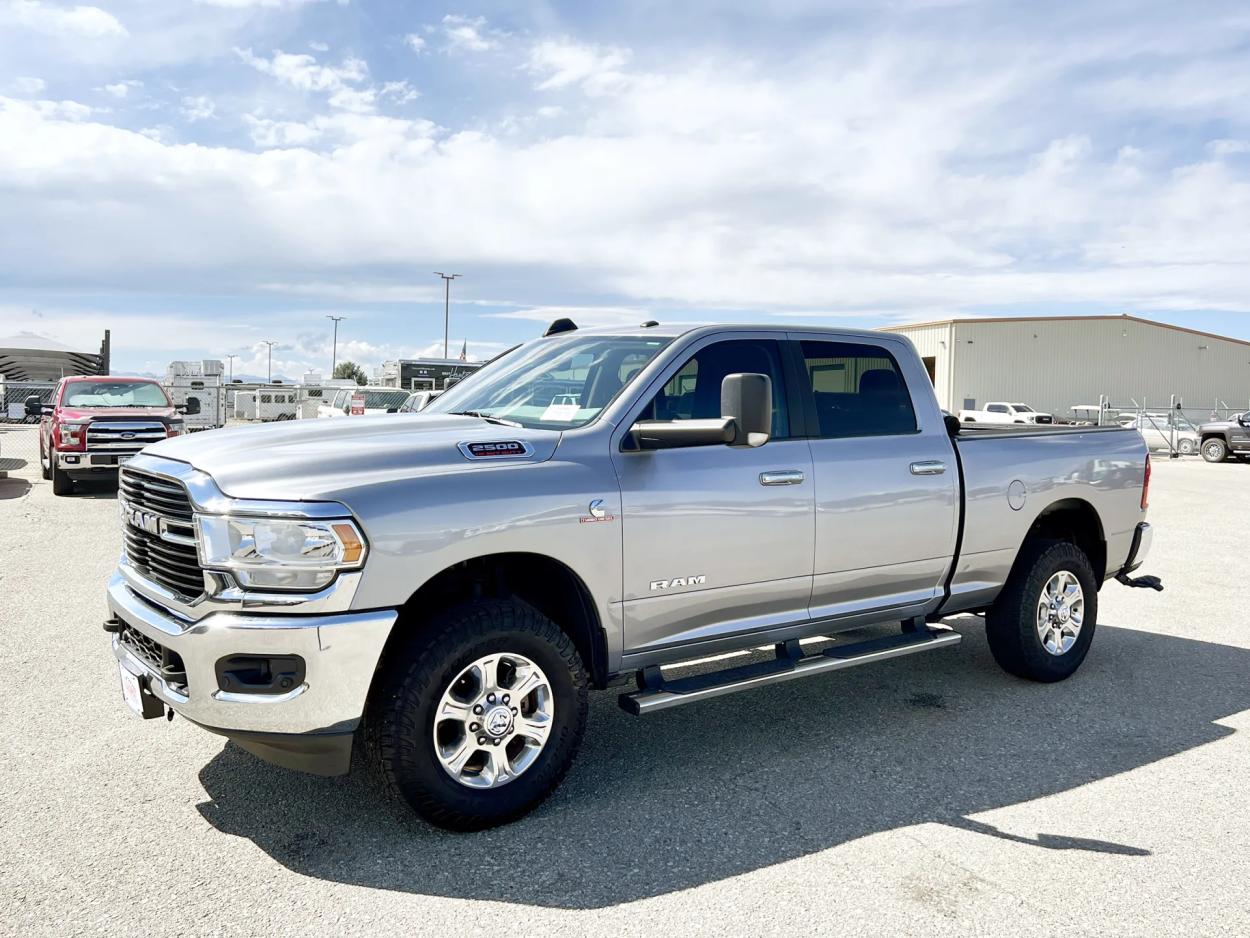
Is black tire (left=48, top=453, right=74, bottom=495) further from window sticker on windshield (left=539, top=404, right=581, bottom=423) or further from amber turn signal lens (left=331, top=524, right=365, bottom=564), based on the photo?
amber turn signal lens (left=331, top=524, right=365, bottom=564)

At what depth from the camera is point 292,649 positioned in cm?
334

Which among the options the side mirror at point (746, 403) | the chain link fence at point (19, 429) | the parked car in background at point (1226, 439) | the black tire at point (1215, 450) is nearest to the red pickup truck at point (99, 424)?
the chain link fence at point (19, 429)

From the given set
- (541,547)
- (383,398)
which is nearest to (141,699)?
(541,547)

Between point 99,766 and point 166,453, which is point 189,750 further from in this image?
point 166,453

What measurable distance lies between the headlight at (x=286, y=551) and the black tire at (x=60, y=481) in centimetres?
1357

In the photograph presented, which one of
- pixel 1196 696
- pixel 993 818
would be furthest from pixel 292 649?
pixel 1196 696

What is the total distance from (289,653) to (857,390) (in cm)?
305

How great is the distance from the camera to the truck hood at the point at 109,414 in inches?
595

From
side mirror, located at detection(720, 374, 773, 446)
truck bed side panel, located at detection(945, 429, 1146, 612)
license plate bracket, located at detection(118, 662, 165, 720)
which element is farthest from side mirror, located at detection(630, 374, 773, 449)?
license plate bracket, located at detection(118, 662, 165, 720)

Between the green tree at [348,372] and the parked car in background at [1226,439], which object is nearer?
the parked car in background at [1226,439]

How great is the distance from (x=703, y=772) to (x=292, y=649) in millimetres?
1942

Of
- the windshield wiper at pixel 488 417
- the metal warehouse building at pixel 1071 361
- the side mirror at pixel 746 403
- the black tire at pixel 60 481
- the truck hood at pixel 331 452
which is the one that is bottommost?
the black tire at pixel 60 481

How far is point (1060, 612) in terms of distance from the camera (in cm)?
583

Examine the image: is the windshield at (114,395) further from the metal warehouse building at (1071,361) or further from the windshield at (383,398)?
the metal warehouse building at (1071,361)
